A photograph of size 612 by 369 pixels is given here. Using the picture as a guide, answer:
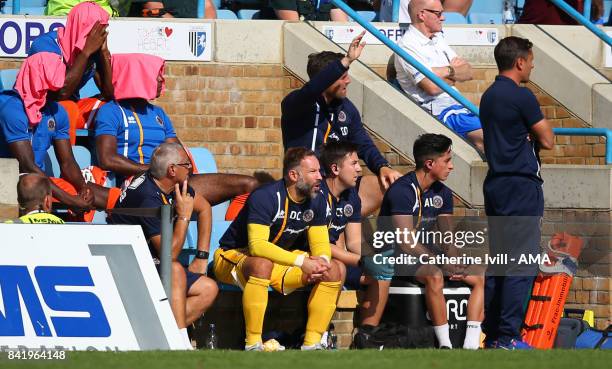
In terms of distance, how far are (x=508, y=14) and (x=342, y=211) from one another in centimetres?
476

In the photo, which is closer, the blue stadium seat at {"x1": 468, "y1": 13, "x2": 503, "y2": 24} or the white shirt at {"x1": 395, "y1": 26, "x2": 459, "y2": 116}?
the white shirt at {"x1": 395, "y1": 26, "x2": 459, "y2": 116}

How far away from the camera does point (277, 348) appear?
30.1ft

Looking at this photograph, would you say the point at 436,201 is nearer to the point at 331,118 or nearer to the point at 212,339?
the point at 331,118

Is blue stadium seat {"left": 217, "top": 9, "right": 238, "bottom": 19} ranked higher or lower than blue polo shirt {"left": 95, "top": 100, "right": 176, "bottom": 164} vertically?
higher

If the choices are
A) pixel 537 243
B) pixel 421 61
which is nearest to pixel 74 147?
pixel 421 61

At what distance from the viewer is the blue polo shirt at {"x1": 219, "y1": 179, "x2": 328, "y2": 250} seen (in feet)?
30.6

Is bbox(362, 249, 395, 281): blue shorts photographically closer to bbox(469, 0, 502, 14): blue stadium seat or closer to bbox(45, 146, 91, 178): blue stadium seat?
bbox(45, 146, 91, 178): blue stadium seat

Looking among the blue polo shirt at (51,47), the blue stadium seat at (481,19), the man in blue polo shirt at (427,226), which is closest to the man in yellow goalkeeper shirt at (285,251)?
the man in blue polo shirt at (427,226)

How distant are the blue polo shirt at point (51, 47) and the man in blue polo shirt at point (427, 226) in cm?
268

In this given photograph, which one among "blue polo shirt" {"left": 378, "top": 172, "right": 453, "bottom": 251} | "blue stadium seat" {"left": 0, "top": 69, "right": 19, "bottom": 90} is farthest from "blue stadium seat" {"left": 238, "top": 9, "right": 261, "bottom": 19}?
"blue polo shirt" {"left": 378, "top": 172, "right": 453, "bottom": 251}

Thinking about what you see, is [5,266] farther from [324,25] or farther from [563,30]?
[563,30]

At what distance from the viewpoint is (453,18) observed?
13250mm

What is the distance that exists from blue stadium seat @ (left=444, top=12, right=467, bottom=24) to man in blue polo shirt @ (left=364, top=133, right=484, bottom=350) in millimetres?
3414

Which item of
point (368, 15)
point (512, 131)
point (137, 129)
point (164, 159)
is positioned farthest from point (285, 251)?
point (368, 15)
